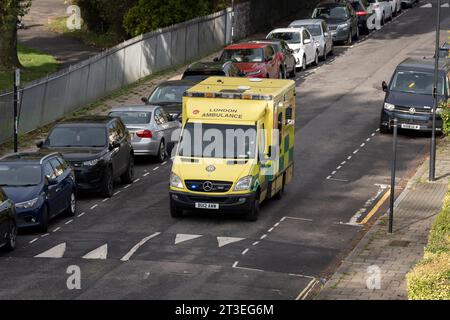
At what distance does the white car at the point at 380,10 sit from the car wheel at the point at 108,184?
116 ft

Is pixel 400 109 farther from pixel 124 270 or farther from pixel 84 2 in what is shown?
pixel 84 2

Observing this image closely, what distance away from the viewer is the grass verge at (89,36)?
5738 centimetres

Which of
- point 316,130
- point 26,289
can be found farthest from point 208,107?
point 316,130

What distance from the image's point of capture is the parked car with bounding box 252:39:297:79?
46375 mm

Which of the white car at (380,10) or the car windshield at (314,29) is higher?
the car windshield at (314,29)

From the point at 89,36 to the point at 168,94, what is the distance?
22459 mm

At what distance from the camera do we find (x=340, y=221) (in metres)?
27.2

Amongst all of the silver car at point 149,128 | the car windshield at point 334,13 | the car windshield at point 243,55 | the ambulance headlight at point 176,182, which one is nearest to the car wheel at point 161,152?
the silver car at point 149,128

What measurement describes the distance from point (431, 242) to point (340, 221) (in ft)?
22.5

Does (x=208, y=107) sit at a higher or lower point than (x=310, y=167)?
higher

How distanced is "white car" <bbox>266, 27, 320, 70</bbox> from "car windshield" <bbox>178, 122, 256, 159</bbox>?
23.2 meters

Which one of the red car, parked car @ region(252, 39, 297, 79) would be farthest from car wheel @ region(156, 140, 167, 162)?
parked car @ region(252, 39, 297, 79)

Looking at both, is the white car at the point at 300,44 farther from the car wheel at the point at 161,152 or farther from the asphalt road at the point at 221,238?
the car wheel at the point at 161,152

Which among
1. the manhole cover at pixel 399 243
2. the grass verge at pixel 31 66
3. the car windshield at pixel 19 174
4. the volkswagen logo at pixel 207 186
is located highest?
the car windshield at pixel 19 174
